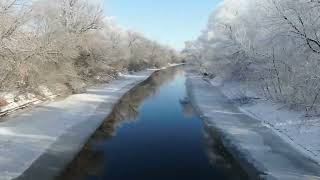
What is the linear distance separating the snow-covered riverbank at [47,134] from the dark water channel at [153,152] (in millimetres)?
541

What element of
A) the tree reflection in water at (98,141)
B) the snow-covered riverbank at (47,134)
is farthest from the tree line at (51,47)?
the tree reflection in water at (98,141)

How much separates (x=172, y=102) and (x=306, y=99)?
49.0 feet

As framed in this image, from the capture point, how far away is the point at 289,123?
21172 mm

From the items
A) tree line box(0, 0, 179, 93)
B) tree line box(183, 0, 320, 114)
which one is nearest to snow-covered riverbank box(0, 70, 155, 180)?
tree line box(0, 0, 179, 93)

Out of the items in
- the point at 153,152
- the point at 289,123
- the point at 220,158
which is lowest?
the point at 220,158

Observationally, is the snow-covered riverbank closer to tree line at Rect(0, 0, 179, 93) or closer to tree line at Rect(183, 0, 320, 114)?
tree line at Rect(0, 0, 179, 93)

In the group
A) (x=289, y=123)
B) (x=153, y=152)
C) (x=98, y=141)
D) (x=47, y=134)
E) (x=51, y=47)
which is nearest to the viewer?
(x=153, y=152)

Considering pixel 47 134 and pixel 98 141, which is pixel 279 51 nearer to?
pixel 98 141

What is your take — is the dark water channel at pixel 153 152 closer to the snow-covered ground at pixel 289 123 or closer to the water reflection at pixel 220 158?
the water reflection at pixel 220 158

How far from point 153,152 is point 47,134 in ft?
15.3

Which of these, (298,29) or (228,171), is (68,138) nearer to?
(228,171)

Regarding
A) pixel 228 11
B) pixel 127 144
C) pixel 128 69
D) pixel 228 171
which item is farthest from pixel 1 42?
pixel 128 69

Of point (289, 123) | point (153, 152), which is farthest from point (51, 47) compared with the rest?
point (289, 123)

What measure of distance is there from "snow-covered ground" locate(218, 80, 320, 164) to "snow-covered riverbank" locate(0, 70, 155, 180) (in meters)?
8.55
